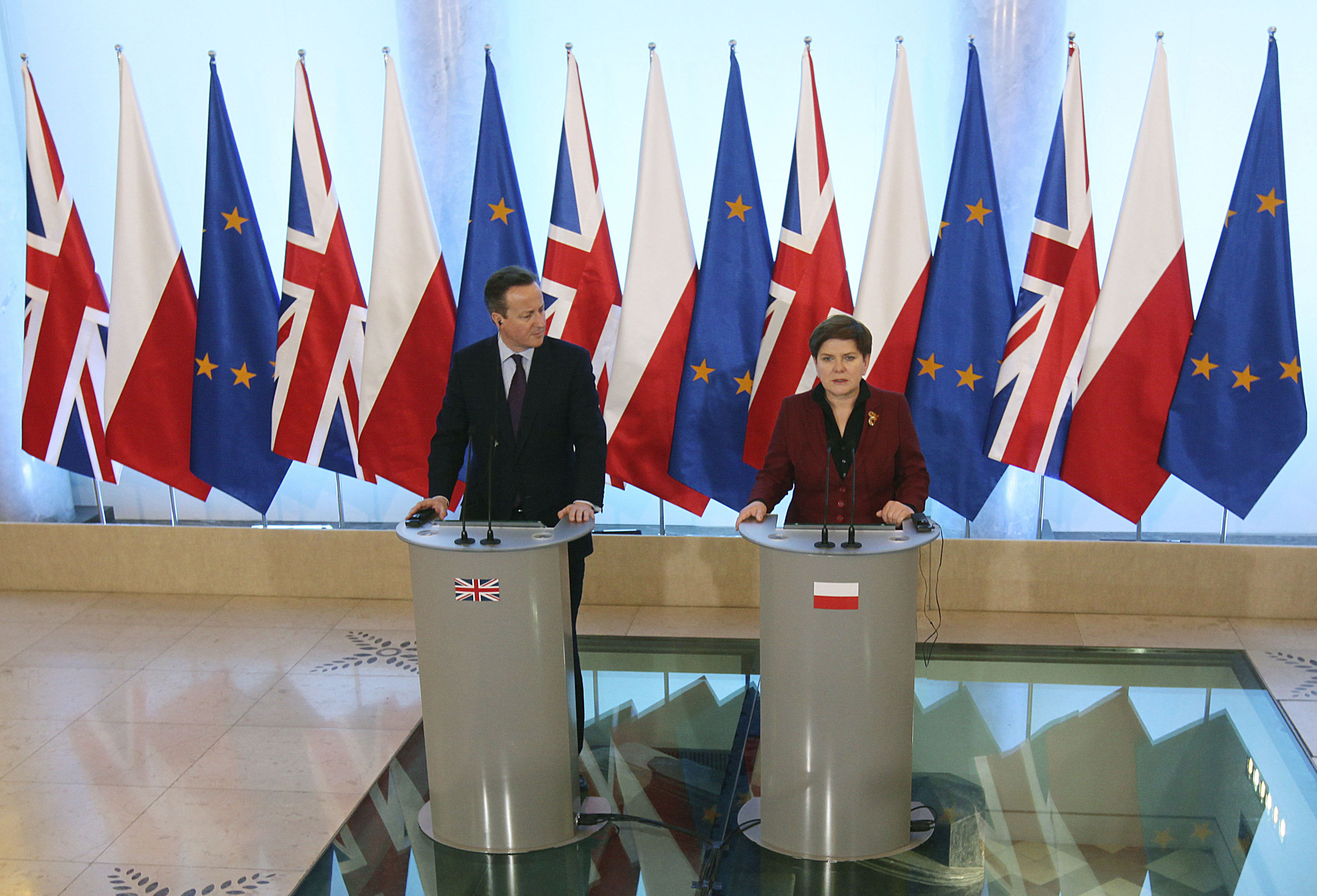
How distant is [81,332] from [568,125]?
7.77 ft

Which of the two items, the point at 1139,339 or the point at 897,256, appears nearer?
the point at 1139,339

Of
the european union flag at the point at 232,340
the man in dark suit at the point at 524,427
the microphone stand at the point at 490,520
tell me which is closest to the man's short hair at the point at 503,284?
the man in dark suit at the point at 524,427

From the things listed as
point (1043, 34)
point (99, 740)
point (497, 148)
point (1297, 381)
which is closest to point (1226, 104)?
point (1043, 34)

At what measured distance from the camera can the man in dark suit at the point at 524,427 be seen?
2953 mm

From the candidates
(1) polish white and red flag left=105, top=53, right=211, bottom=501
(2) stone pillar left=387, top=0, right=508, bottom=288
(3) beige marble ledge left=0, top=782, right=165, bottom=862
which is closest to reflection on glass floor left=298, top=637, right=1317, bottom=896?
(3) beige marble ledge left=0, top=782, right=165, bottom=862

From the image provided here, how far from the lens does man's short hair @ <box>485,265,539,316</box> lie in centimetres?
286

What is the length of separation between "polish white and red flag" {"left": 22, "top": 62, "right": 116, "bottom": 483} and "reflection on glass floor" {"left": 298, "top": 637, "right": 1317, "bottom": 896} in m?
2.40

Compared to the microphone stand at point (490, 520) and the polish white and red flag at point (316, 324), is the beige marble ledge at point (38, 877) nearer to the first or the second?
the microphone stand at point (490, 520)

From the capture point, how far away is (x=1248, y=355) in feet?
12.9

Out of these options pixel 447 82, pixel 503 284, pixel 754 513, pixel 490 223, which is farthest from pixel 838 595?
pixel 447 82

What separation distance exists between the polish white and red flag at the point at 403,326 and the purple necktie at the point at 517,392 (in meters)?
1.35

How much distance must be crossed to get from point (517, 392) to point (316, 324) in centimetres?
179

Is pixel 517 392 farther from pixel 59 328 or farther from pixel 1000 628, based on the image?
pixel 59 328

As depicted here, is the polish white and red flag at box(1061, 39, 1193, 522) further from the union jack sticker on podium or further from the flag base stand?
the union jack sticker on podium
